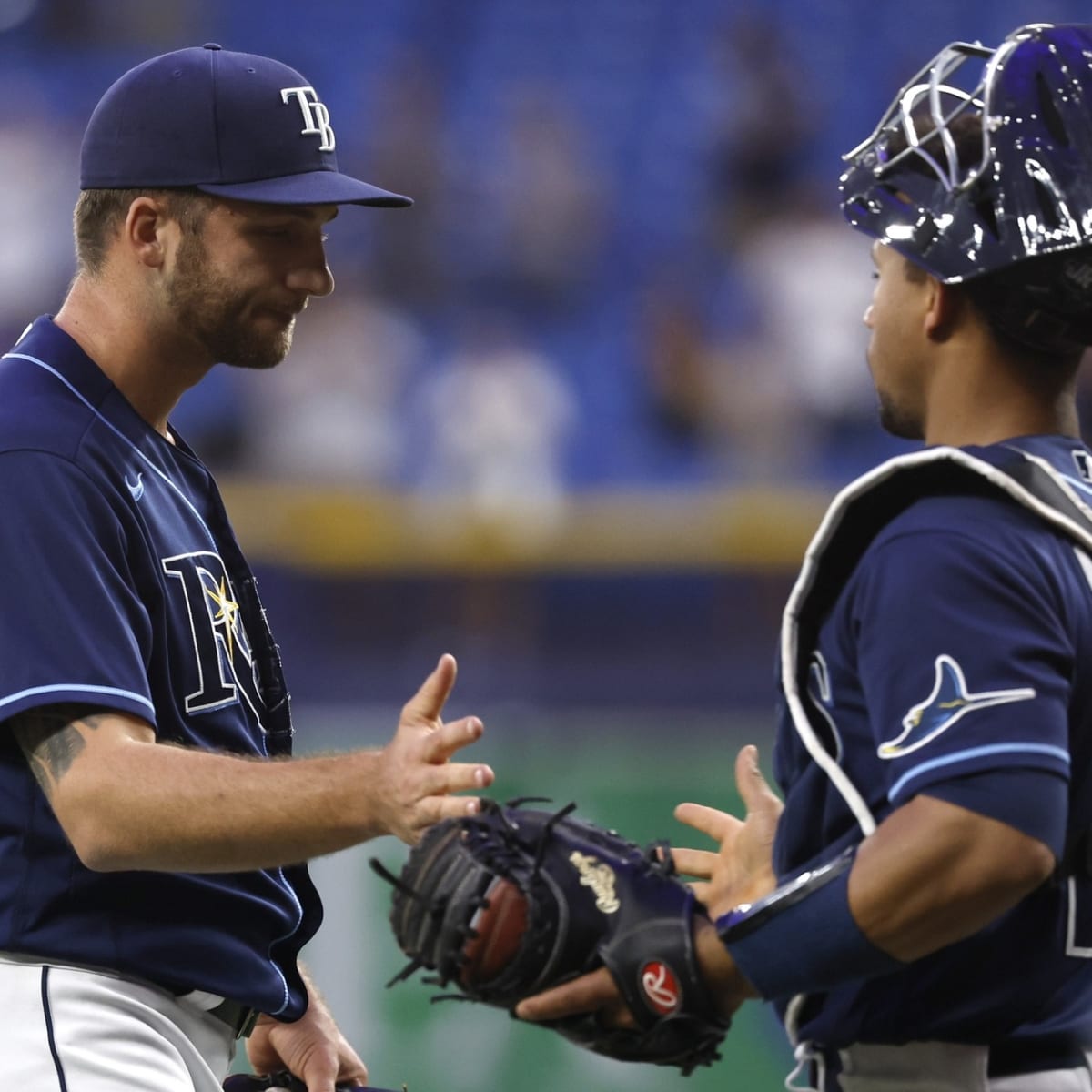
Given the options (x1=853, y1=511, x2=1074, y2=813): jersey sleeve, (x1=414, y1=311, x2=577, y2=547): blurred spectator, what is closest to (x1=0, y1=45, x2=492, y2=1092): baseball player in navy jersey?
(x1=853, y1=511, x2=1074, y2=813): jersey sleeve

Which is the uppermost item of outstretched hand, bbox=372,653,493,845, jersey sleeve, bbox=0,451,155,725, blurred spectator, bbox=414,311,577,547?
jersey sleeve, bbox=0,451,155,725

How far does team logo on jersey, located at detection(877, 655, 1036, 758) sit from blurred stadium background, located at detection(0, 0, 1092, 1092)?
556 cm

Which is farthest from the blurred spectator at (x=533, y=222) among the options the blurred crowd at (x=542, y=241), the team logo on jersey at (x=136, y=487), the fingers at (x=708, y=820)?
the fingers at (x=708, y=820)

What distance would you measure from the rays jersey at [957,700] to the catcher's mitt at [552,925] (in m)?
0.17

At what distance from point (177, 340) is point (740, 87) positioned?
994cm

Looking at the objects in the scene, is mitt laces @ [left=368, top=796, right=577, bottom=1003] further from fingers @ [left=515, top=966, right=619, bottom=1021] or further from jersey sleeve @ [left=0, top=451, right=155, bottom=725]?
jersey sleeve @ [left=0, top=451, right=155, bottom=725]

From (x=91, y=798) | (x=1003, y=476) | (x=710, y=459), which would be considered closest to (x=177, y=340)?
(x=91, y=798)

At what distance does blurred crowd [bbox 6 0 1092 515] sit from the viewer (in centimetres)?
1070

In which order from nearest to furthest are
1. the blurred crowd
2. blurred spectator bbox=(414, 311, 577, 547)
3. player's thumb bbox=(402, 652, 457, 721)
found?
1. player's thumb bbox=(402, 652, 457, 721)
2. blurred spectator bbox=(414, 311, 577, 547)
3. the blurred crowd

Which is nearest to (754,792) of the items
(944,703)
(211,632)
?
(944,703)

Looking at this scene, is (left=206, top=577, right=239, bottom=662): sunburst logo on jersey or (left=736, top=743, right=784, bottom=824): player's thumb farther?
(left=206, top=577, right=239, bottom=662): sunburst logo on jersey

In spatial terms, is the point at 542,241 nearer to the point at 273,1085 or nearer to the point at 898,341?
the point at 273,1085

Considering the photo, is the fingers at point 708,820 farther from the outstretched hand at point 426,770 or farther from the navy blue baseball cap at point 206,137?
the navy blue baseball cap at point 206,137

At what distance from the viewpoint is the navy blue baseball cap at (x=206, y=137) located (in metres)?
2.97
